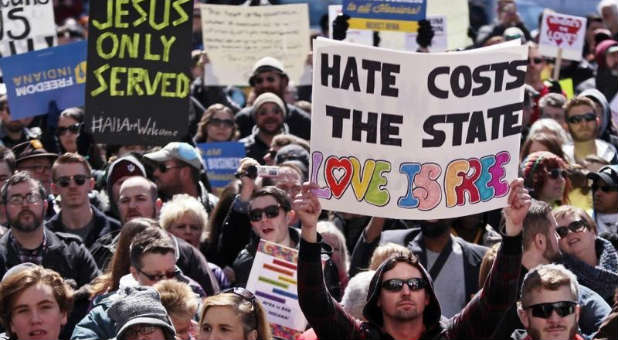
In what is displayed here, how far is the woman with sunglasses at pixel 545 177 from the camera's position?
9641 mm

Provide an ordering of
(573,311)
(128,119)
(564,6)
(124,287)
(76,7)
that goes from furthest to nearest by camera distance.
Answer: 1. (76,7)
2. (564,6)
3. (128,119)
4. (124,287)
5. (573,311)

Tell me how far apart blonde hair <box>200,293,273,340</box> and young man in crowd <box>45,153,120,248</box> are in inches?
104

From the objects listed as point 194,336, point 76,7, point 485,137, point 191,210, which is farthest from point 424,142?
point 76,7

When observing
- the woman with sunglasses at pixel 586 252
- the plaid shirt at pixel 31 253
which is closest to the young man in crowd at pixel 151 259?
the plaid shirt at pixel 31 253

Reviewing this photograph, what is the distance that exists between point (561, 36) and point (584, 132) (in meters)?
3.74

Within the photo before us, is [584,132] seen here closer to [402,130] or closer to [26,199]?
[26,199]

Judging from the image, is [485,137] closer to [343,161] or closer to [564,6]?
[343,161]

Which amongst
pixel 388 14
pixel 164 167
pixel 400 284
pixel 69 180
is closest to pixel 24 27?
pixel 164 167

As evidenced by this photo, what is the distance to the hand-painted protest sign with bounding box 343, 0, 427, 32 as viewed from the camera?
1281 cm

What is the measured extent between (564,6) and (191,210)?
1059 centimetres

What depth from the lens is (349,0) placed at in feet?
41.8

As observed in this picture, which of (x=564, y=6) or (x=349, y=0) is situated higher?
(x=349, y=0)

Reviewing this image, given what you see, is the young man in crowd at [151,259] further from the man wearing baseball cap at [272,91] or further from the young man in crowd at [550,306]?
the man wearing baseball cap at [272,91]

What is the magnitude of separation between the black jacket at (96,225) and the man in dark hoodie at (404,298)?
3.26 meters
